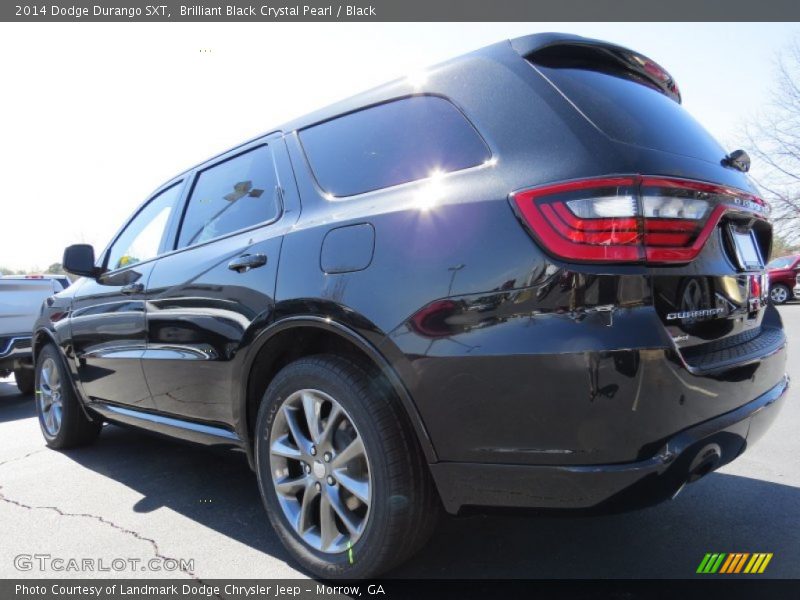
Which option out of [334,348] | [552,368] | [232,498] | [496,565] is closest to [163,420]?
[232,498]

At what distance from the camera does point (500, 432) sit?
1672 mm

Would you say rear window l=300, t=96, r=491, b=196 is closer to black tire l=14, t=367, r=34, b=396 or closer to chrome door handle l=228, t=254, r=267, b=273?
chrome door handle l=228, t=254, r=267, b=273

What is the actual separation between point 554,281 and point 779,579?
1474mm

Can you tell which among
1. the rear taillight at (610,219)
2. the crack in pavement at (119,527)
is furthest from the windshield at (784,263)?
the crack in pavement at (119,527)

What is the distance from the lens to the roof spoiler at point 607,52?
1.95 m

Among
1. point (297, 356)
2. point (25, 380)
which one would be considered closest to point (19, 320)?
point (25, 380)

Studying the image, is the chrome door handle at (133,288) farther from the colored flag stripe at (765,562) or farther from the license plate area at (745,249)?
the colored flag stripe at (765,562)

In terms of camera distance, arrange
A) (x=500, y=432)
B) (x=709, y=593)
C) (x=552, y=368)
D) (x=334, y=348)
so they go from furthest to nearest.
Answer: (x=334, y=348) < (x=709, y=593) < (x=500, y=432) < (x=552, y=368)

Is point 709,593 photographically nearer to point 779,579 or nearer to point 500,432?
point 779,579

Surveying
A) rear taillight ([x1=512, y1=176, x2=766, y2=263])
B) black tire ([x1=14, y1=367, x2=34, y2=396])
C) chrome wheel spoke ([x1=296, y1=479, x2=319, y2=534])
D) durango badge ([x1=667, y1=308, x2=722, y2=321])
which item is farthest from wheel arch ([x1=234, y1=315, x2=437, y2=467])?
black tire ([x1=14, y1=367, x2=34, y2=396])

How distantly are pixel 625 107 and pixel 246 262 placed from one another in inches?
63.9

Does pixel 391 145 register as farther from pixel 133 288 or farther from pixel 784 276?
pixel 784 276

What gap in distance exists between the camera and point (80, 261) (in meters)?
3.92

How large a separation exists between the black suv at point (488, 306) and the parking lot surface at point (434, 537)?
0.32 meters
